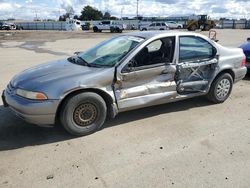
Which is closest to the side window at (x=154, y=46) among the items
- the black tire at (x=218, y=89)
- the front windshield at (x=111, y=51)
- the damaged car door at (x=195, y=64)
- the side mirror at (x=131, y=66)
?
the front windshield at (x=111, y=51)

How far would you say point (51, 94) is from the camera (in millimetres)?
4203

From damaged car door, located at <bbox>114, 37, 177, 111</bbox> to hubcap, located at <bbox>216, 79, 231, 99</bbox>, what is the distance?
1.23 meters

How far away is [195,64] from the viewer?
5.52m

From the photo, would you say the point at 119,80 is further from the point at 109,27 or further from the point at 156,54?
the point at 109,27

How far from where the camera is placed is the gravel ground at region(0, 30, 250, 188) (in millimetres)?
3414

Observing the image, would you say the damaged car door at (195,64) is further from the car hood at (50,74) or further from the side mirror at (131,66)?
the car hood at (50,74)

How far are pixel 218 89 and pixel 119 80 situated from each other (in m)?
2.44

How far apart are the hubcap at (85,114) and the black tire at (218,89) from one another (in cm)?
267

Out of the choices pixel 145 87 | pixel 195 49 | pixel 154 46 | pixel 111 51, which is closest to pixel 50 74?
pixel 111 51

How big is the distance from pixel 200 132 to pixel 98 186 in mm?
2159

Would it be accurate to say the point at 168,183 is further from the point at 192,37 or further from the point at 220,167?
the point at 192,37

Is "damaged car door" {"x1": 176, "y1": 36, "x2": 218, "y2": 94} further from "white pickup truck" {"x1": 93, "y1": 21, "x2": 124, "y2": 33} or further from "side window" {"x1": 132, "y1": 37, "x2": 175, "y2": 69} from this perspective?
"white pickup truck" {"x1": 93, "y1": 21, "x2": 124, "y2": 33}

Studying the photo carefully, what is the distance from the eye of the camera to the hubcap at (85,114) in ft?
14.7

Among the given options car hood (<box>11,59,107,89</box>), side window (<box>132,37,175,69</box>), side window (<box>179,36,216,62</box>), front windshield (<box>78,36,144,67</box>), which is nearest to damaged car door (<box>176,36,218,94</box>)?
side window (<box>179,36,216,62</box>)
